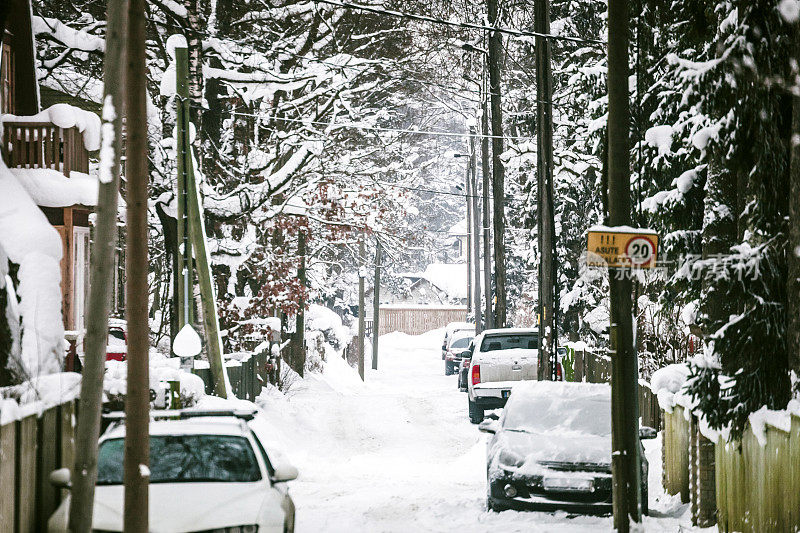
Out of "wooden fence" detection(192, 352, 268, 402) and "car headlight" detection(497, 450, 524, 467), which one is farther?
"wooden fence" detection(192, 352, 268, 402)

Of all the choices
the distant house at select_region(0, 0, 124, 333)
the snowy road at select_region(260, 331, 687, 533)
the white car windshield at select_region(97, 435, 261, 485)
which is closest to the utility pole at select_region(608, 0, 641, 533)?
the snowy road at select_region(260, 331, 687, 533)

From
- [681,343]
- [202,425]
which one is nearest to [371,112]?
[681,343]

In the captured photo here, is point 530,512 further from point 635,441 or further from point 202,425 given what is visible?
point 202,425

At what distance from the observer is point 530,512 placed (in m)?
Answer: 11.8

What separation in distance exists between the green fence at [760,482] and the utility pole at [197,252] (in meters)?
9.38

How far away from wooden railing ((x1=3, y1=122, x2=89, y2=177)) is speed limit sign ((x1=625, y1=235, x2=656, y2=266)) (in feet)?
40.4

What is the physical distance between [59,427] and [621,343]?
18.6ft

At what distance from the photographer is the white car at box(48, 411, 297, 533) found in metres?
8.16

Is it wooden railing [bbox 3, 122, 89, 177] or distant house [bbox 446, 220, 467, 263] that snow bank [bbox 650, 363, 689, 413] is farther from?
distant house [bbox 446, 220, 467, 263]

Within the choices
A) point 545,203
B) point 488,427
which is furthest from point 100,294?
point 545,203

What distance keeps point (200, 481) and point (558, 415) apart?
5304mm

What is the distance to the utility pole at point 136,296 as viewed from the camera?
7.95m

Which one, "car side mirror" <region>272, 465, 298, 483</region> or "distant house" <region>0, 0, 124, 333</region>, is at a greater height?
"distant house" <region>0, 0, 124, 333</region>

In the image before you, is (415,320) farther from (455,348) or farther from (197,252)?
(197,252)
